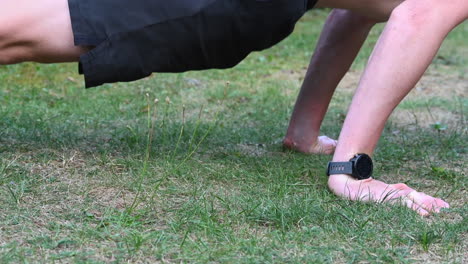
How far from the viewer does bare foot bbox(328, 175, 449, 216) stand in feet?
6.41

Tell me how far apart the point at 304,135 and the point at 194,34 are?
0.88 m

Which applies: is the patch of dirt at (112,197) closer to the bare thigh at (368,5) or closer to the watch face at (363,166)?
the watch face at (363,166)

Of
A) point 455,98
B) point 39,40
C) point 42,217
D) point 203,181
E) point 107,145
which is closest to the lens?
point 42,217

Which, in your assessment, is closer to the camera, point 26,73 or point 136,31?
point 136,31

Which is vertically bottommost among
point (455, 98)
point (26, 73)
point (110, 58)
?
point (455, 98)

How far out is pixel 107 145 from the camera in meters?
2.56

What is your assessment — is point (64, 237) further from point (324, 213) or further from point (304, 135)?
point (304, 135)

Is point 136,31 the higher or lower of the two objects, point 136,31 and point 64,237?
the higher

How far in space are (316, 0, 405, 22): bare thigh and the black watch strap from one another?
0.52 metres

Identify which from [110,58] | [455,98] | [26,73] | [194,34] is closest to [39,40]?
[110,58]

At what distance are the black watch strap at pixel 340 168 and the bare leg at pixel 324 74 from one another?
0.65 meters

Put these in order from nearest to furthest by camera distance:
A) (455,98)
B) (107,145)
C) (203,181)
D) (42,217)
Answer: (42,217), (203,181), (107,145), (455,98)

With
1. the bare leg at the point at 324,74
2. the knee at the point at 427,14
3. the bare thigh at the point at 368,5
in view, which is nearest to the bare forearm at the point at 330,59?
the bare leg at the point at 324,74

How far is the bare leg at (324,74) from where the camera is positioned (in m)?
2.69
